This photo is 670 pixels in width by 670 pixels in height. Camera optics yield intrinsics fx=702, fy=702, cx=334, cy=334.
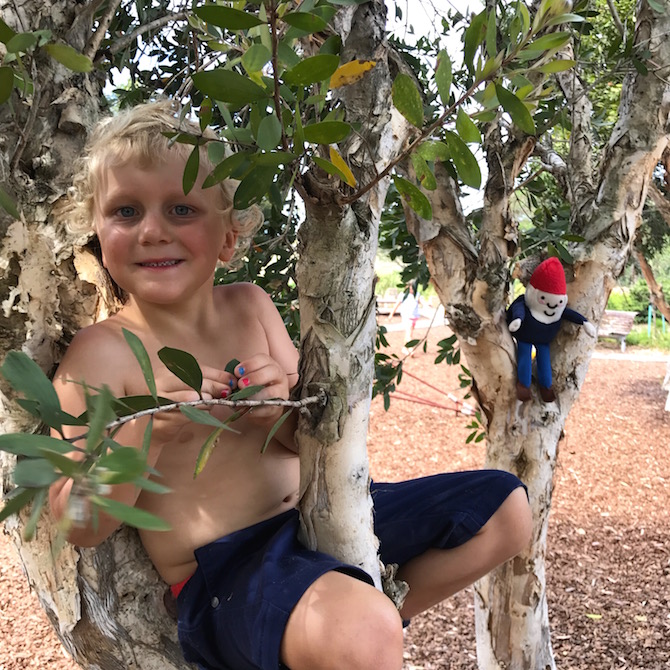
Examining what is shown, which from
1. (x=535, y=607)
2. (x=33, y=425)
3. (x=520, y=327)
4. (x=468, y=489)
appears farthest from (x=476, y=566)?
(x=535, y=607)

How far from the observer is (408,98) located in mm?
771

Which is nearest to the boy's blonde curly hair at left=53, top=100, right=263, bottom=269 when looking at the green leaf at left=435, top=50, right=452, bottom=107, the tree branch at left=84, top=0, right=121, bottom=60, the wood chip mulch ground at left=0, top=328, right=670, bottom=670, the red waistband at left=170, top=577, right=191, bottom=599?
the tree branch at left=84, top=0, right=121, bottom=60

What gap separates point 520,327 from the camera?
2316mm

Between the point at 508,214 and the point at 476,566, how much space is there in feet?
3.76

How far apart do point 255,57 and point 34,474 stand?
0.45 metres

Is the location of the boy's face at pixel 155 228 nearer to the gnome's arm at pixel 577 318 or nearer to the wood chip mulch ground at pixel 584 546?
the gnome's arm at pixel 577 318

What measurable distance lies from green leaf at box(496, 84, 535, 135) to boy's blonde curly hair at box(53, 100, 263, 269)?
0.61m

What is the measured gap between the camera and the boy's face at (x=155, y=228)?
1.23 metres

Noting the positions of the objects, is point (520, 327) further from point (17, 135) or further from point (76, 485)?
point (76, 485)

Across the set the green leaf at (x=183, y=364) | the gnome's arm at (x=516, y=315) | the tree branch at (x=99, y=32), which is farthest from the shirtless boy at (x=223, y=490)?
the gnome's arm at (x=516, y=315)

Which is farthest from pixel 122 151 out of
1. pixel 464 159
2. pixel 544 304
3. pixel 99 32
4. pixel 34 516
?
pixel 544 304

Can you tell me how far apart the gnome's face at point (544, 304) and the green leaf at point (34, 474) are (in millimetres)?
1975

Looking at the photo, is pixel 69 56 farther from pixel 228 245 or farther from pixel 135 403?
pixel 228 245

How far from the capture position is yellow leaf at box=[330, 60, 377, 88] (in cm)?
89
